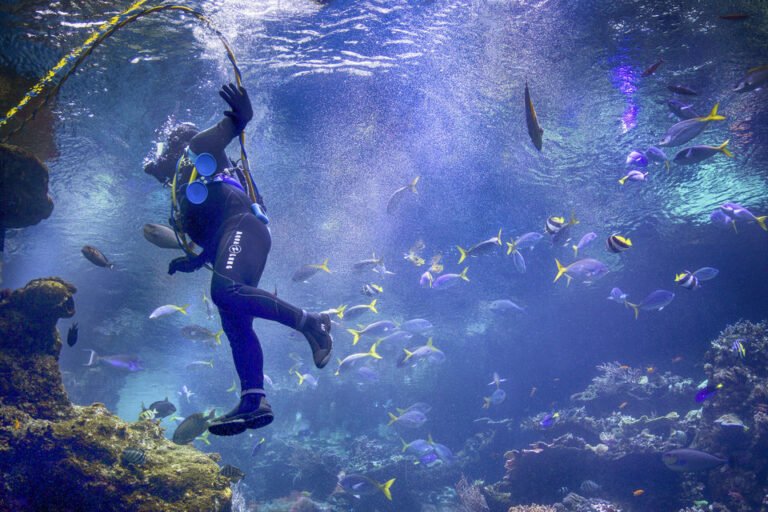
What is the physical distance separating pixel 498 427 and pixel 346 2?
58.5 ft

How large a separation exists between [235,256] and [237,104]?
4.72ft

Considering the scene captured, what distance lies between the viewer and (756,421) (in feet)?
26.3

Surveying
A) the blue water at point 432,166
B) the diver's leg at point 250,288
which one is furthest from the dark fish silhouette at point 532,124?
the blue water at point 432,166

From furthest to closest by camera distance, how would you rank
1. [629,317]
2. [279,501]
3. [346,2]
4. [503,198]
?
[629,317] → [503,198] → [279,501] → [346,2]

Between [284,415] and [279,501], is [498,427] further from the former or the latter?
[284,415]

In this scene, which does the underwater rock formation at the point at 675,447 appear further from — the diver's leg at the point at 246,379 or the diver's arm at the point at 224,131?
the diver's arm at the point at 224,131

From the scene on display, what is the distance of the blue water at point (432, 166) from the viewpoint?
24.9 ft

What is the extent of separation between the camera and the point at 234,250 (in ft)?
10.4

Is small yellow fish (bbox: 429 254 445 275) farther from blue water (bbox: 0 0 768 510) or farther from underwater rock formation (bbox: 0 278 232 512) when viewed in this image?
underwater rock formation (bbox: 0 278 232 512)

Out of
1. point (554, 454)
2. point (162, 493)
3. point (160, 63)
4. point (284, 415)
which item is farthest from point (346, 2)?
point (284, 415)

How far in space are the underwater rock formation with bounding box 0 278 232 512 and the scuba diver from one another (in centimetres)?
225

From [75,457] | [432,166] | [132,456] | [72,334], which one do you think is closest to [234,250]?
[132,456]

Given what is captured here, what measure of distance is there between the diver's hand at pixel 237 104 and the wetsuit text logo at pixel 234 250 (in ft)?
3.45

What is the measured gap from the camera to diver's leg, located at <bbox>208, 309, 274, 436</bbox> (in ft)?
9.00
